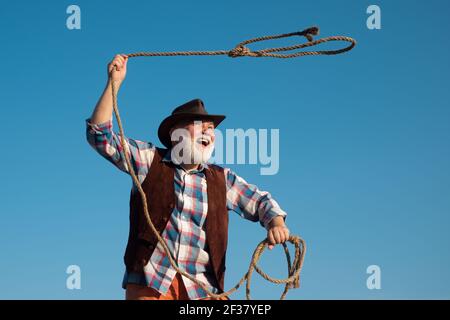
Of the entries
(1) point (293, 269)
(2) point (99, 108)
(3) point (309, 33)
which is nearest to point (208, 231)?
(1) point (293, 269)

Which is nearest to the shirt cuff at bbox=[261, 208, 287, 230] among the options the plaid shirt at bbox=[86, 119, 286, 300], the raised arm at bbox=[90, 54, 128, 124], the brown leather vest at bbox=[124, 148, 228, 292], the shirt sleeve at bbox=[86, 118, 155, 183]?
the plaid shirt at bbox=[86, 119, 286, 300]

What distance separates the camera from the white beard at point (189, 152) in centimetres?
489

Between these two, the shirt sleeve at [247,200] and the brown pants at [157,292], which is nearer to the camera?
the brown pants at [157,292]

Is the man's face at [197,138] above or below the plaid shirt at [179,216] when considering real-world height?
above

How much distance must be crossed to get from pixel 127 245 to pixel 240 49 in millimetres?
1528

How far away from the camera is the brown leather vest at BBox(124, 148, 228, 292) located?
4.60m

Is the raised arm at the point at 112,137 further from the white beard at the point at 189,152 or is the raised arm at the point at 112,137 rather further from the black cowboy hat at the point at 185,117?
the black cowboy hat at the point at 185,117

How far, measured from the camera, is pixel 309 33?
483 centimetres

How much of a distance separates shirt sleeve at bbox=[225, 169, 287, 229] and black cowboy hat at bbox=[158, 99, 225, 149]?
1.38ft

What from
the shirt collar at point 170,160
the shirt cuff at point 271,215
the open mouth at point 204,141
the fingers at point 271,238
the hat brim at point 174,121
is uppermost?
the hat brim at point 174,121

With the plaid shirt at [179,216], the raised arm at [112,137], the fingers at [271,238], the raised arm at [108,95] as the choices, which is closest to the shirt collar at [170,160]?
the plaid shirt at [179,216]
